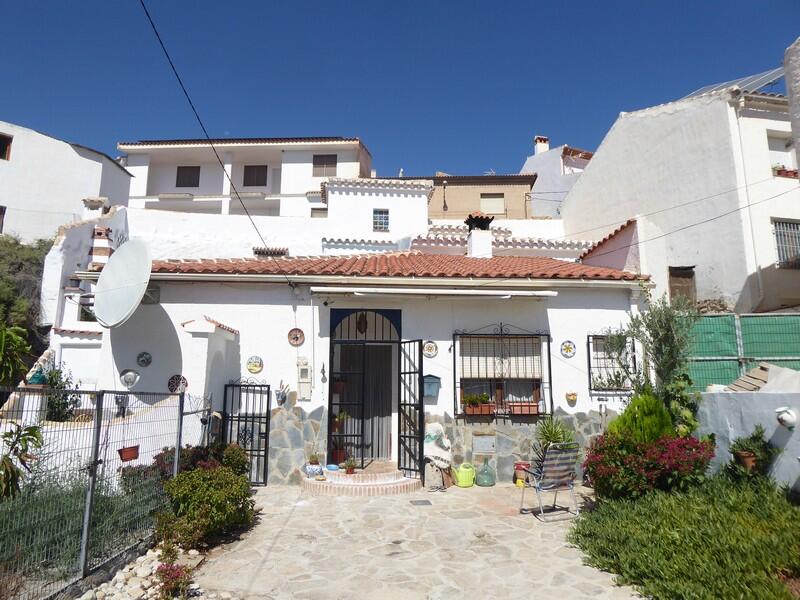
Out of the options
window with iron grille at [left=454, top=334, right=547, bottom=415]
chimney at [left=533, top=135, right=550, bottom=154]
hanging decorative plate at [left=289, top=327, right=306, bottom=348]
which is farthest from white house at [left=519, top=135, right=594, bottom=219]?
hanging decorative plate at [left=289, top=327, right=306, bottom=348]

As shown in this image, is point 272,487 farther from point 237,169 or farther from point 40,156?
point 237,169

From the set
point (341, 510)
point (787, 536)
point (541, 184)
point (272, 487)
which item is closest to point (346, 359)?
point (272, 487)

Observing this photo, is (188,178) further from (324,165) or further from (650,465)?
(650,465)

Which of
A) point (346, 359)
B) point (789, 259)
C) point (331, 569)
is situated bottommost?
point (331, 569)

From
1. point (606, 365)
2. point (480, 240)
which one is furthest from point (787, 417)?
point (480, 240)

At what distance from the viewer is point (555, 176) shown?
108 feet

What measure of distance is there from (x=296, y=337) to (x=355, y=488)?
3.38 m

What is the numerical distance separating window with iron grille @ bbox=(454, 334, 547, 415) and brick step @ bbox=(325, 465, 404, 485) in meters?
2.28

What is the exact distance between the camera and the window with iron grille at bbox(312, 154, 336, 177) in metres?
32.6

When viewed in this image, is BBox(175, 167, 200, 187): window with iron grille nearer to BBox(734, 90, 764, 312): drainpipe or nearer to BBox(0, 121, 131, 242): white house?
BBox(0, 121, 131, 242): white house

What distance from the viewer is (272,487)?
1038 centimetres

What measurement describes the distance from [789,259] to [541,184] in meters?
19.3

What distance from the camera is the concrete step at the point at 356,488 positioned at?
9.84 metres

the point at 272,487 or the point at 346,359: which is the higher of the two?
the point at 346,359
